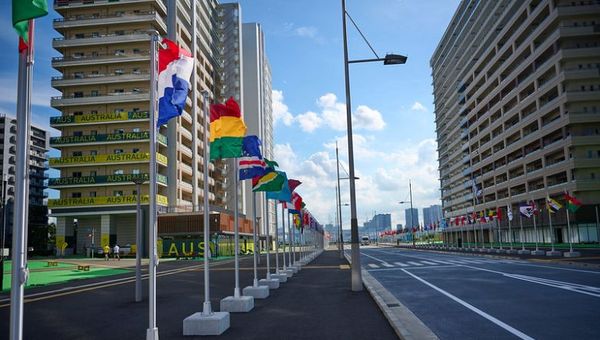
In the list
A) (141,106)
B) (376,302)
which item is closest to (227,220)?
(141,106)

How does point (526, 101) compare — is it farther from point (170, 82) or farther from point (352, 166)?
point (170, 82)

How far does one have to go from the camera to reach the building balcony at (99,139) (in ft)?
209

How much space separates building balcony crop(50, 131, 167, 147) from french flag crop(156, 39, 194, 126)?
58050mm

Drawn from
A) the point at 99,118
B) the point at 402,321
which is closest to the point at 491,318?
the point at 402,321

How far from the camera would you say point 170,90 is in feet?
26.9

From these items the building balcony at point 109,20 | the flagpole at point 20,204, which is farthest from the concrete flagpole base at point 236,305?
the building balcony at point 109,20

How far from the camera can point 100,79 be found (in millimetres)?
66188

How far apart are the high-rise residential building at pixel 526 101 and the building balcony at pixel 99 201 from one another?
132 ft

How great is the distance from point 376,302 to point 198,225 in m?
50.9

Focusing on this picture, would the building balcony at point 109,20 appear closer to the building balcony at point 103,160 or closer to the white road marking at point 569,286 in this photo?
the building balcony at point 103,160

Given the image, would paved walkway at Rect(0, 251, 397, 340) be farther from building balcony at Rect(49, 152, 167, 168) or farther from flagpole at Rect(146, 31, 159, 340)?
building balcony at Rect(49, 152, 167, 168)

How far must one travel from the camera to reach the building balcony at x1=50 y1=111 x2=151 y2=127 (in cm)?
6397

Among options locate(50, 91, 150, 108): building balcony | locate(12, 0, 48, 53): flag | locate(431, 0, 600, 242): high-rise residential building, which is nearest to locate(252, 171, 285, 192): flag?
locate(12, 0, 48, 53): flag

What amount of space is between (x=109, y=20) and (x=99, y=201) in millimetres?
24234
